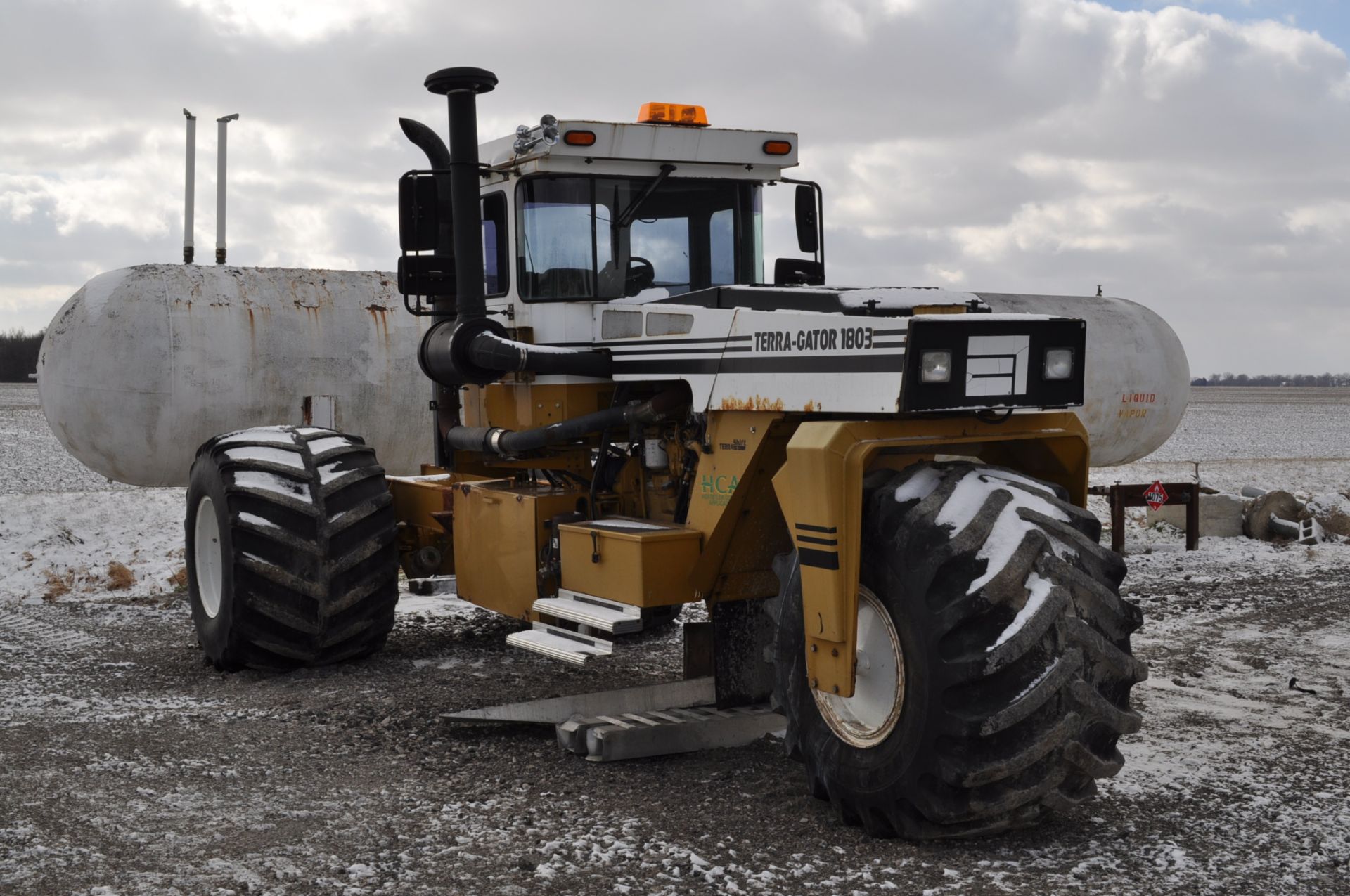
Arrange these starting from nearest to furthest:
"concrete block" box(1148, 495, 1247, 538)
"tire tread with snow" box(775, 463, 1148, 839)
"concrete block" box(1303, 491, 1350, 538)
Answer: "tire tread with snow" box(775, 463, 1148, 839), "concrete block" box(1303, 491, 1350, 538), "concrete block" box(1148, 495, 1247, 538)

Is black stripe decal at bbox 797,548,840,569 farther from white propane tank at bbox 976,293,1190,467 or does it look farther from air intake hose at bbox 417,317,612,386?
white propane tank at bbox 976,293,1190,467

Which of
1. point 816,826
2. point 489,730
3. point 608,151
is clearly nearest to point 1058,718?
point 816,826

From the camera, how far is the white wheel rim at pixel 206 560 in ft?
27.6

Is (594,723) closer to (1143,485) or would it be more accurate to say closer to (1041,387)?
(1041,387)

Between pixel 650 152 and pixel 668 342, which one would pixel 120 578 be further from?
pixel 668 342

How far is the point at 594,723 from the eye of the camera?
609 cm

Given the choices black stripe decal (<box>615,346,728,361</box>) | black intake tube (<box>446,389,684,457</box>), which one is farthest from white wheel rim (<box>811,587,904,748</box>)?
black intake tube (<box>446,389,684,457</box>)

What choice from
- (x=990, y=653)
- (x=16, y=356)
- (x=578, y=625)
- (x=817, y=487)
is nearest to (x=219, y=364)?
(x=578, y=625)

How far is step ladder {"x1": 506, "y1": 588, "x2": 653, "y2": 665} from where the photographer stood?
6.03 metres

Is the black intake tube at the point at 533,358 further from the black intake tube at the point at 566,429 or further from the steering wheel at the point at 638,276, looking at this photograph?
the steering wheel at the point at 638,276

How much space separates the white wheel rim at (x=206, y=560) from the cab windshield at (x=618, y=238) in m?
2.74

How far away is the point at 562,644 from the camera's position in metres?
6.26

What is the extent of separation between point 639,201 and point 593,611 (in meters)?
2.16

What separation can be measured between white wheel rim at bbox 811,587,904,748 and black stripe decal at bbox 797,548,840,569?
0.53 feet
